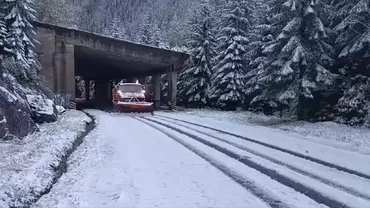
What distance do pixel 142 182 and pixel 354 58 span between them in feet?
53.2

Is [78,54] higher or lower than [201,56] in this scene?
higher

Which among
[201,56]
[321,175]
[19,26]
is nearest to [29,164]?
[321,175]

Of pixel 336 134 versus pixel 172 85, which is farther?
pixel 172 85

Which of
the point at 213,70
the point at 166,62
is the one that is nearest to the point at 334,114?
the point at 213,70

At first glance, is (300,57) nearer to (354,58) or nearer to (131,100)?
(354,58)

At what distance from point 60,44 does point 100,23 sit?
106m

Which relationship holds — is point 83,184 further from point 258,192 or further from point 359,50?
point 359,50

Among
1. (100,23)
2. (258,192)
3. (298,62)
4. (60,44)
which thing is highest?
(100,23)

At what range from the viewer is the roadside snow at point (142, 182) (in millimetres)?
6211

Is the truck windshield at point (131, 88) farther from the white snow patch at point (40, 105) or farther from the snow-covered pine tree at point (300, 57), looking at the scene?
the snow-covered pine tree at point (300, 57)

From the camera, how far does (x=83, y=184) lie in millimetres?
7227

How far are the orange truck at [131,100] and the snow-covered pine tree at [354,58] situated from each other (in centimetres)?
1360

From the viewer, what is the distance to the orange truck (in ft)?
94.7

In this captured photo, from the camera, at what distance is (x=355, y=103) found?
62.7ft
